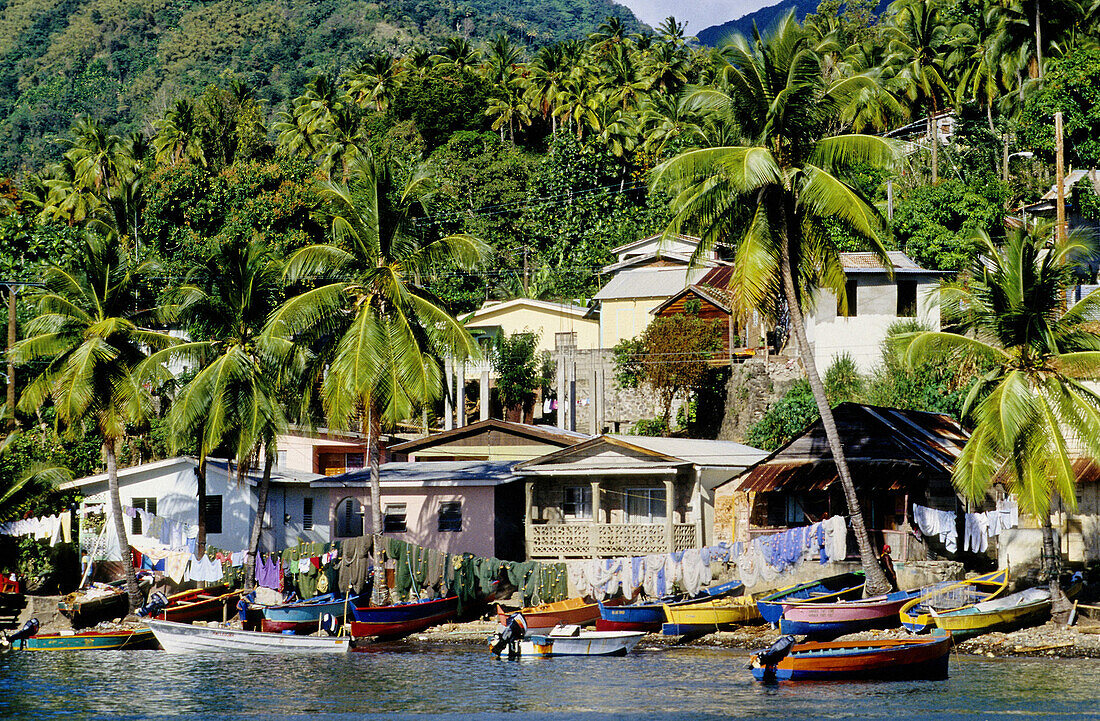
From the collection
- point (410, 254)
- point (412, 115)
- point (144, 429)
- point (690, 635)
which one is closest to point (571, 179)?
point (412, 115)

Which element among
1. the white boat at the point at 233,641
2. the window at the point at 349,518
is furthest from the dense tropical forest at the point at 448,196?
the white boat at the point at 233,641

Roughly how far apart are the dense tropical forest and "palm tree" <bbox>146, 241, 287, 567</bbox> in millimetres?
98

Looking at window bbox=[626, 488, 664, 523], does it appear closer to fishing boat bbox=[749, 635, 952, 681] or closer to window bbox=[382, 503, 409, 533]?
window bbox=[382, 503, 409, 533]

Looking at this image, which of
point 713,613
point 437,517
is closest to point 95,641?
point 437,517

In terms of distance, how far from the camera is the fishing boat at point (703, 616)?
34812mm

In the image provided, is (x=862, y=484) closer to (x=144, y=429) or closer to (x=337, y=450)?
(x=337, y=450)

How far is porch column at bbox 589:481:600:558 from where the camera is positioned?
40938 millimetres

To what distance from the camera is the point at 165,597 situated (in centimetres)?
3966

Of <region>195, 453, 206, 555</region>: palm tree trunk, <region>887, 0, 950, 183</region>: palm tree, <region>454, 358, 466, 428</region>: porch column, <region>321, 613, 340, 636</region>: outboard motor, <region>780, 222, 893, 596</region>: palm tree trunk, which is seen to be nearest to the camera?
<region>780, 222, 893, 596</region>: palm tree trunk

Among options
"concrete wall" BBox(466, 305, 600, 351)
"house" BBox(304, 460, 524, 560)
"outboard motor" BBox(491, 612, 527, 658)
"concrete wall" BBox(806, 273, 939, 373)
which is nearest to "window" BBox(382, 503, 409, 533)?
"house" BBox(304, 460, 524, 560)

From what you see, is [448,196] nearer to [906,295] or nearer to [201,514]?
[906,295]

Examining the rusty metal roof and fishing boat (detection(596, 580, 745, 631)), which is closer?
fishing boat (detection(596, 580, 745, 631))

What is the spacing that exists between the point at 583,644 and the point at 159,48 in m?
143

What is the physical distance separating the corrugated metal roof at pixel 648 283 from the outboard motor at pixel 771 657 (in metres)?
30.2
